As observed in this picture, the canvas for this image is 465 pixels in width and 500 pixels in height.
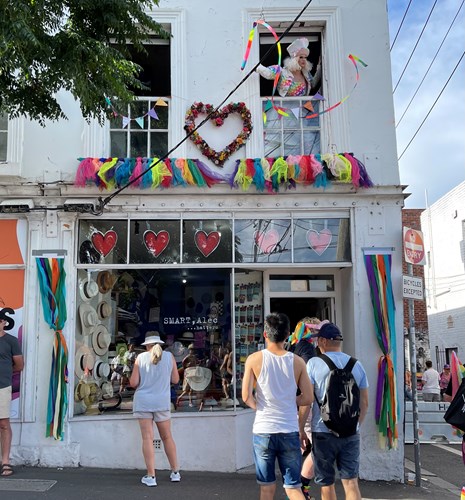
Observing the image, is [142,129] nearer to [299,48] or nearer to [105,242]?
[105,242]

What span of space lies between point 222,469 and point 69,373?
233 centimetres

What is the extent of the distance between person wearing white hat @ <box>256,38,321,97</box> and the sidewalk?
5.33 m

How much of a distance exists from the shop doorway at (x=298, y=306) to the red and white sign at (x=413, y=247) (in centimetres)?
160

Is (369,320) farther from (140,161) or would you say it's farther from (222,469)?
(140,161)

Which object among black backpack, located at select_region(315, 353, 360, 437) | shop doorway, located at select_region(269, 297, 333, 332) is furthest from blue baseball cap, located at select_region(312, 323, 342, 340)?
shop doorway, located at select_region(269, 297, 333, 332)

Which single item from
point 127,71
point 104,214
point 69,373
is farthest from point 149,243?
point 127,71

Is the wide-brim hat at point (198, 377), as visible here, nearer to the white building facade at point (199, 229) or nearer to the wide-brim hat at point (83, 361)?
the white building facade at point (199, 229)

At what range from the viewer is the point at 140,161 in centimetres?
766

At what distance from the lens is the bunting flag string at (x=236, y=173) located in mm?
7562

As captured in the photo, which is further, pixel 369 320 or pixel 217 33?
pixel 217 33

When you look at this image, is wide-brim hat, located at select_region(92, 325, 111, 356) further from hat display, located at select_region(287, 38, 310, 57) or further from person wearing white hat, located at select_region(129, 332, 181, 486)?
hat display, located at select_region(287, 38, 310, 57)

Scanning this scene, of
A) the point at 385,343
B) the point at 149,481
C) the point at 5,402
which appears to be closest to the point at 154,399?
the point at 149,481

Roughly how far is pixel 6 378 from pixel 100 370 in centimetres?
132

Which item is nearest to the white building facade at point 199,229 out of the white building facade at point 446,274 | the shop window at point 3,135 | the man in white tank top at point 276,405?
the shop window at point 3,135
